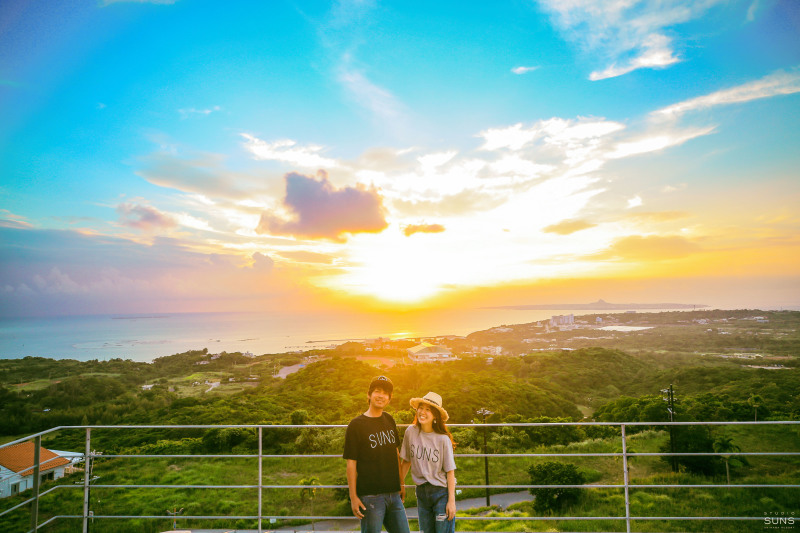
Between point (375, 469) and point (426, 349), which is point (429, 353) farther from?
point (375, 469)

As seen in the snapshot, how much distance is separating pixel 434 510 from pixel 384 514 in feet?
0.95

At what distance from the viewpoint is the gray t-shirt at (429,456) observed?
7.59 feet

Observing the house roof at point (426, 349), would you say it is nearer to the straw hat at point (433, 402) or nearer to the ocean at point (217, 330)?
the ocean at point (217, 330)

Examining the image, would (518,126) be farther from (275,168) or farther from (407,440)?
(407,440)

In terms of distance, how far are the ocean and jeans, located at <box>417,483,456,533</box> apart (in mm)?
51095

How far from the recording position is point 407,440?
2.41m

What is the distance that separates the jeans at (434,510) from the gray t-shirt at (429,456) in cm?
4

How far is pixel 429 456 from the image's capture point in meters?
2.33

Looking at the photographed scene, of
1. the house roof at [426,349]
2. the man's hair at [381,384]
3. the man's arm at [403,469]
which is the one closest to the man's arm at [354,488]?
the man's arm at [403,469]

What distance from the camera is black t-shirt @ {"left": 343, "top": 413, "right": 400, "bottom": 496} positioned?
2.26 m

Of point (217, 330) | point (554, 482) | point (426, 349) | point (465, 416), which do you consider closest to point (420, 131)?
point (554, 482)

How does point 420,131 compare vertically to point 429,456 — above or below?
above

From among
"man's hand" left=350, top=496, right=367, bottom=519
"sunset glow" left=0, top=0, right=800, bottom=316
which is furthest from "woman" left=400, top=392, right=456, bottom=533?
"sunset glow" left=0, top=0, right=800, bottom=316

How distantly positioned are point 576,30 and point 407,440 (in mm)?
11857
